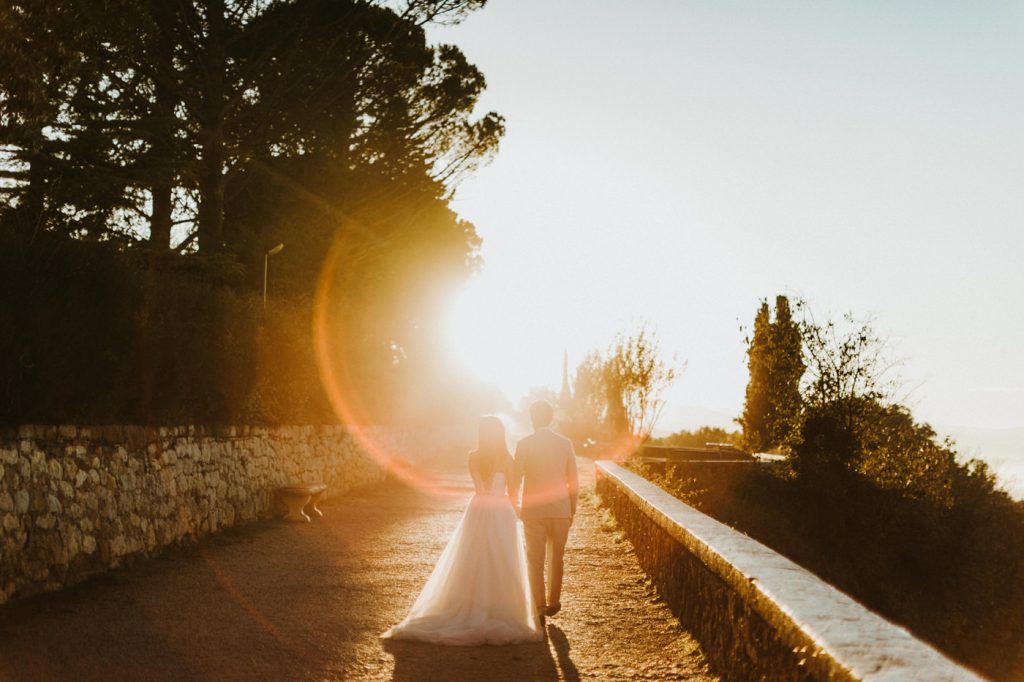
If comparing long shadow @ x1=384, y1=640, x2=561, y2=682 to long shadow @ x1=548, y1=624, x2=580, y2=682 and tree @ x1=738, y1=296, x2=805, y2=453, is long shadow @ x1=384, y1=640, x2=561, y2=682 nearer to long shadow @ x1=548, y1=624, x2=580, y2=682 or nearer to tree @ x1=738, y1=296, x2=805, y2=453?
long shadow @ x1=548, y1=624, x2=580, y2=682

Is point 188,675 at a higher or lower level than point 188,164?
lower

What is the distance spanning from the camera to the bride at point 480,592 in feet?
21.6

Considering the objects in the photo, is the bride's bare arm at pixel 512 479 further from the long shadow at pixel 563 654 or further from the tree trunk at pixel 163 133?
the tree trunk at pixel 163 133

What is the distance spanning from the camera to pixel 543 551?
757 centimetres

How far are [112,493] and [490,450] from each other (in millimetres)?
4133

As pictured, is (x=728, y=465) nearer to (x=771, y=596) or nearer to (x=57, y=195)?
(x=57, y=195)

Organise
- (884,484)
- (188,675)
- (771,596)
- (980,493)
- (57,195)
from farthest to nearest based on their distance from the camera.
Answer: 1. (980,493)
2. (884,484)
3. (57,195)
4. (188,675)
5. (771,596)

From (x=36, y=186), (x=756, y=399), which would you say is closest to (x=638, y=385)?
(x=756, y=399)

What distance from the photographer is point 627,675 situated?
6.00m

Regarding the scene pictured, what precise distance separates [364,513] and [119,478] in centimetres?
723

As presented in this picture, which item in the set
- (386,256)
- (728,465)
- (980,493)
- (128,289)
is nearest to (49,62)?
(128,289)

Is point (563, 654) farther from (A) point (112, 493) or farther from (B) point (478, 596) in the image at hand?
(A) point (112, 493)

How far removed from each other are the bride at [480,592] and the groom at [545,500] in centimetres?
23

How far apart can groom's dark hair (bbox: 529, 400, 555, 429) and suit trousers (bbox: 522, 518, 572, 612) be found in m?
0.83
